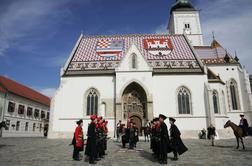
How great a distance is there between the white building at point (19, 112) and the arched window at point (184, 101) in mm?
24397

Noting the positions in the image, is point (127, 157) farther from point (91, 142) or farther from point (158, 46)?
point (158, 46)

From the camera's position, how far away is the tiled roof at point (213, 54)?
33256 millimetres

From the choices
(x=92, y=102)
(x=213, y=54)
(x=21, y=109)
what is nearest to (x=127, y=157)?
(x=92, y=102)

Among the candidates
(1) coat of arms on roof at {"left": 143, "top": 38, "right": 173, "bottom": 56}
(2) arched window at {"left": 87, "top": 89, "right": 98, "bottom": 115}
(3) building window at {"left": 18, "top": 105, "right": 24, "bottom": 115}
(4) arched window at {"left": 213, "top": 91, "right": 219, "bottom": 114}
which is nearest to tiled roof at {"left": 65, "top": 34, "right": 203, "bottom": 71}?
(1) coat of arms on roof at {"left": 143, "top": 38, "right": 173, "bottom": 56}

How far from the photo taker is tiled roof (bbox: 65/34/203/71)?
2588 cm

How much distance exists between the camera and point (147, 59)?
87.4 feet

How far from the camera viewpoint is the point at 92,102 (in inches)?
952

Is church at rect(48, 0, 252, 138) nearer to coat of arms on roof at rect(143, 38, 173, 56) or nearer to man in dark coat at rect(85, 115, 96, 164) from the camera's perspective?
coat of arms on roof at rect(143, 38, 173, 56)

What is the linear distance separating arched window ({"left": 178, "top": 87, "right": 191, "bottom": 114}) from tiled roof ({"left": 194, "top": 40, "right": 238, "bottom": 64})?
451 inches

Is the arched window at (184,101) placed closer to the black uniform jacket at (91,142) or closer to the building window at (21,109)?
the black uniform jacket at (91,142)

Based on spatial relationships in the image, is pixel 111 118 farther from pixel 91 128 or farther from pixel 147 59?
pixel 91 128

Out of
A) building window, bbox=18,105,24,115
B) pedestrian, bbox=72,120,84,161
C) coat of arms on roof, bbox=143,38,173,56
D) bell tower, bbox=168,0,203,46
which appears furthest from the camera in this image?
bell tower, bbox=168,0,203,46

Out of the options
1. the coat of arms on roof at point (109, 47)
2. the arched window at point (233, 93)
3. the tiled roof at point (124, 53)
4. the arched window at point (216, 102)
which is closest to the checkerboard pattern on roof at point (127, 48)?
the tiled roof at point (124, 53)

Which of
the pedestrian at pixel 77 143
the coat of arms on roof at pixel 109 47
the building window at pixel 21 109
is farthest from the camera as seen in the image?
the building window at pixel 21 109
